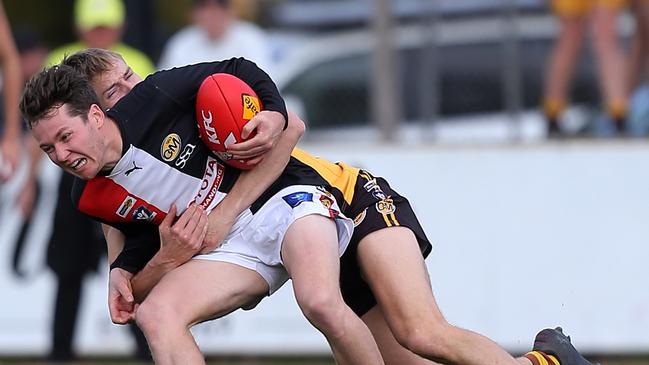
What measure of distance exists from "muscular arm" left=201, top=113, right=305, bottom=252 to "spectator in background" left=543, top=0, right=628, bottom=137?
153 inches

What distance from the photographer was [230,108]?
5.01 meters

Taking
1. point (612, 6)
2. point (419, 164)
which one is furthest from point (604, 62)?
point (419, 164)

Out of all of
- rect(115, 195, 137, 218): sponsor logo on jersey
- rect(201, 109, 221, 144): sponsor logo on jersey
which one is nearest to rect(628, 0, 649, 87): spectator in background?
rect(201, 109, 221, 144): sponsor logo on jersey

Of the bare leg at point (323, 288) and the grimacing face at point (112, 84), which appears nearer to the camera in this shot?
the bare leg at point (323, 288)

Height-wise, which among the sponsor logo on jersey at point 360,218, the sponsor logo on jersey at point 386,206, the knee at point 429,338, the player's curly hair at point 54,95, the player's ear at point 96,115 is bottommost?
the knee at point 429,338

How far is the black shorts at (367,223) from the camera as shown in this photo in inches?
209

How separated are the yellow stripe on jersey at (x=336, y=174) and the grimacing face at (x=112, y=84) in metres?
0.71

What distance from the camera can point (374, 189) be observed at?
5.50 metres

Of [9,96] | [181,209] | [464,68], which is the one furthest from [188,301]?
[464,68]

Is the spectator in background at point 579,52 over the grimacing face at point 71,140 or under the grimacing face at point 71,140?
under

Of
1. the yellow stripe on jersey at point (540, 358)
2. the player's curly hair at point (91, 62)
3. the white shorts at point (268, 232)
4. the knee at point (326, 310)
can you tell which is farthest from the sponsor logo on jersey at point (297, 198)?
the yellow stripe on jersey at point (540, 358)

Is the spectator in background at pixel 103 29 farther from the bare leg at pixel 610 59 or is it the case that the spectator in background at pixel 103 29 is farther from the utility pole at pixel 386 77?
the bare leg at pixel 610 59

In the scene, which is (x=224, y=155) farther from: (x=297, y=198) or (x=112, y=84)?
(x=112, y=84)

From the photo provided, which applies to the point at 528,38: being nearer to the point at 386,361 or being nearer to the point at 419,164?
the point at 419,164
